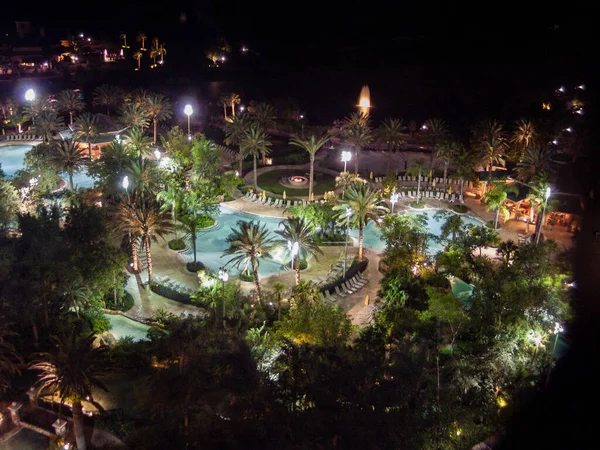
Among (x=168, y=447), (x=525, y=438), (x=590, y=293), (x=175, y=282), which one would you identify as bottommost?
(x=175, y=282)

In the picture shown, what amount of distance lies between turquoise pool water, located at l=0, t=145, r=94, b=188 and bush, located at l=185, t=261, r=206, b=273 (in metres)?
24.2

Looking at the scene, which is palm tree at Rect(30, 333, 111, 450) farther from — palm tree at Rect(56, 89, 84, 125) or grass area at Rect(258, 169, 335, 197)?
palm tree at Rect(56, 89, 84, 125)

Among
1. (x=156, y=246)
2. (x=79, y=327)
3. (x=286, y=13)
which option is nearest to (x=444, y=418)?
(x=79, y=327)

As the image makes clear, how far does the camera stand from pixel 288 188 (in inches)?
2717

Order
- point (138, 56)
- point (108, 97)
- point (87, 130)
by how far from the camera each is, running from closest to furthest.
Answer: point (87, 130), point (108, 97), point (138, 56)

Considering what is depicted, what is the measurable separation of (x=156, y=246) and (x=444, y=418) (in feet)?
114

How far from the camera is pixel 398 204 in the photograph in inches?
2464

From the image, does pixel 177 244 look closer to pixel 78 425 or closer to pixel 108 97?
pixel 78 425

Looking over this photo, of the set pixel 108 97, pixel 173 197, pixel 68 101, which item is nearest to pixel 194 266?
pixel 173 197

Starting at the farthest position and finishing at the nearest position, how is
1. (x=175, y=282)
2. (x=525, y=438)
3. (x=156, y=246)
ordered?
(x=156, y=246), (x=175, y=282), (x=525, y=438)

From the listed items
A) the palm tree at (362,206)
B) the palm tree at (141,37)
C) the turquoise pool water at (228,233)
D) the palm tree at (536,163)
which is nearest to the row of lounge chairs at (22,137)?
the turquoise pool water at (228,233)

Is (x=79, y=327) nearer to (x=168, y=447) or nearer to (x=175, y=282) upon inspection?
(x=175, y=282)

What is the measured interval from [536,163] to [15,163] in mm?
63468

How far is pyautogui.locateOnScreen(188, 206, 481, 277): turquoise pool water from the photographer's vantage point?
48531mm
